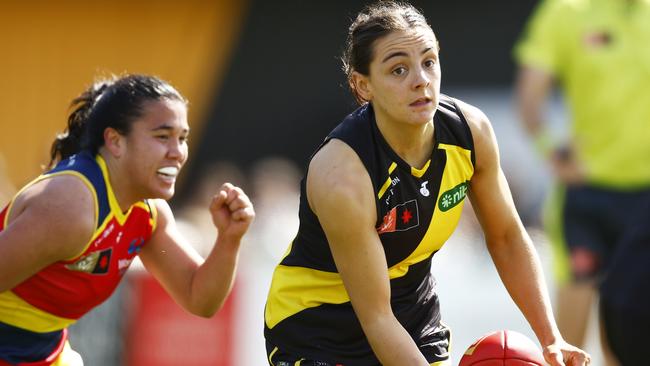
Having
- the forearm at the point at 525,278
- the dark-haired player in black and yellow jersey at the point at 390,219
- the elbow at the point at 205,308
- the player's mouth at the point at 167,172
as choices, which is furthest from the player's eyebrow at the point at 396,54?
the elbow at the point at 205,308

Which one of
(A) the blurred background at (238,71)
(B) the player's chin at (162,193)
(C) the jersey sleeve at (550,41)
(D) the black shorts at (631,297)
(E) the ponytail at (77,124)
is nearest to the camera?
(D) the black shorts at (631,297)

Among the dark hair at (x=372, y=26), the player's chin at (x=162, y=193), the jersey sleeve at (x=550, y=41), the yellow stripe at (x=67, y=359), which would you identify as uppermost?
the jersey sleeve at (x=550, y=41)

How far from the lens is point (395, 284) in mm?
4633

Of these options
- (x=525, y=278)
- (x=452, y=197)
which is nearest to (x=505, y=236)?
(x=525, y=278)

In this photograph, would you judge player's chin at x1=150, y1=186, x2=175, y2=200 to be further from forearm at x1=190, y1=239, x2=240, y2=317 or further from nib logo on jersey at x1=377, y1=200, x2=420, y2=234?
nib logo on jersey at x1=377, y1=200, x2=420, y2=234

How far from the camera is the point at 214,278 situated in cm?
516

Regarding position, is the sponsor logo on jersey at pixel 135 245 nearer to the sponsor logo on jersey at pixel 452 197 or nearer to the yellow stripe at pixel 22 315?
the yellow stripe at pixel 22 315

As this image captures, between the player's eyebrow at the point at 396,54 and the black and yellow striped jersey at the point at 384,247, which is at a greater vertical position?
the player's eyebrow at the point at 396,54

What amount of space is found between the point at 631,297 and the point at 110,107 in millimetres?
2255

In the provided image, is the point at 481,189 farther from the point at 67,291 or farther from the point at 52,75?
the point at 52,75

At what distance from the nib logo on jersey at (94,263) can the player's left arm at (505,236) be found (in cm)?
149

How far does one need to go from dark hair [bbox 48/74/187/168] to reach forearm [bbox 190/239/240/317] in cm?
65

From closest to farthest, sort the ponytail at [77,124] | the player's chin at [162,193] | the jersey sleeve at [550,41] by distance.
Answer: the player's chin at [162,193] < the ponytail at [77,124] < the jersey sleeve at [550,41]

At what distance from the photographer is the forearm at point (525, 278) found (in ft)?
15.3
